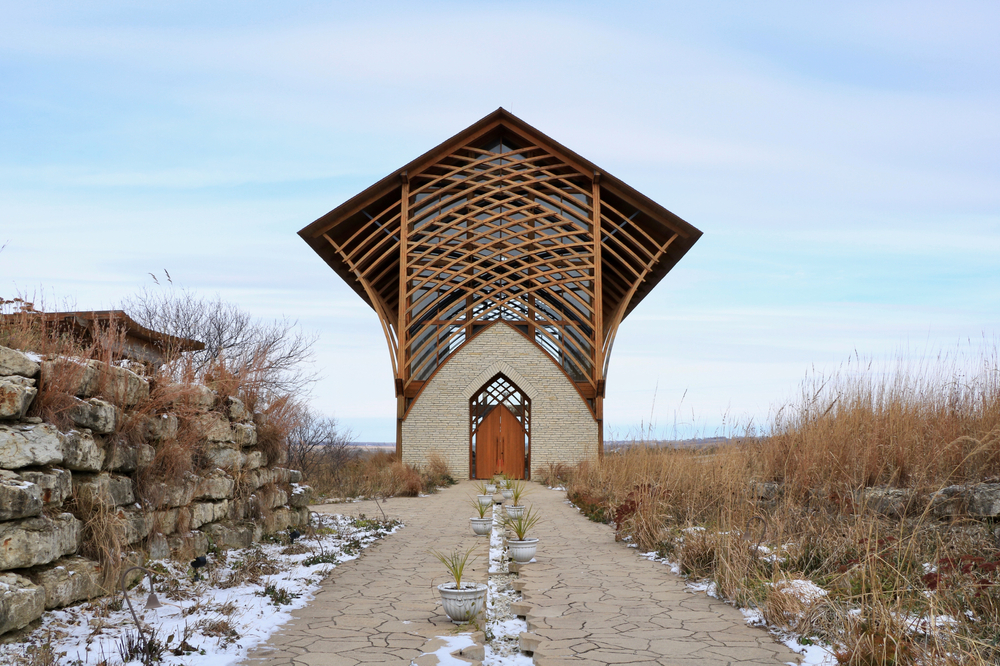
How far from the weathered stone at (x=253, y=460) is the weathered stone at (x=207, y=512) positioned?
2.15 feet

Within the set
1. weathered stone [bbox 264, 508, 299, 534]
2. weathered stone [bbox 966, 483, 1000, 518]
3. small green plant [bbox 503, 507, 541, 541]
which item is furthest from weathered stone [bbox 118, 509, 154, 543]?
weathered stone [bbox 966, 483, 1000, 518]

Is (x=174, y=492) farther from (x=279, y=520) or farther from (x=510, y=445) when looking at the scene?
(x=510, y=445)

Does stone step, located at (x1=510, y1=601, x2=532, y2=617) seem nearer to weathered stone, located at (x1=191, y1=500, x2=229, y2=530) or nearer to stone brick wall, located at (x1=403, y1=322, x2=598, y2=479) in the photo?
weathered stone, located at (x1=191, y1=500, x2=229, y2=530)

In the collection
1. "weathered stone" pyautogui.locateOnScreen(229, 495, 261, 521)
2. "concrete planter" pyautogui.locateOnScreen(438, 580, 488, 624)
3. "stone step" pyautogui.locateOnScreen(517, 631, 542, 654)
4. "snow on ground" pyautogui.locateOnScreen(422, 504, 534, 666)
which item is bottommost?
"snow on ground" pyautogui.locateOnScreen(422, 504, 534, 666)

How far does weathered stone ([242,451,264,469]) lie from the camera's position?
8273 mm

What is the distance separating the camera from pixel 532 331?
2283 centimetres

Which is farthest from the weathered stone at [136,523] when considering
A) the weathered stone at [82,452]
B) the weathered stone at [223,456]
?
the weathered stone at [223,456]

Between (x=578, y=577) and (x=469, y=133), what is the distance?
1778 cm

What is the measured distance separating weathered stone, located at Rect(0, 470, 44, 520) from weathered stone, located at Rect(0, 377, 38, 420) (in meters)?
0.39

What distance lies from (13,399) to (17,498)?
0.66 metres

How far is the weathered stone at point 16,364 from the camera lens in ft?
16.1

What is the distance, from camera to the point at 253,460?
8477 millimetres

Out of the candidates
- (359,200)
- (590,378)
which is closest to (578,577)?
(590,378)

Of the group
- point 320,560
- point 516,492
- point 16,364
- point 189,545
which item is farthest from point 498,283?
point 16,364
